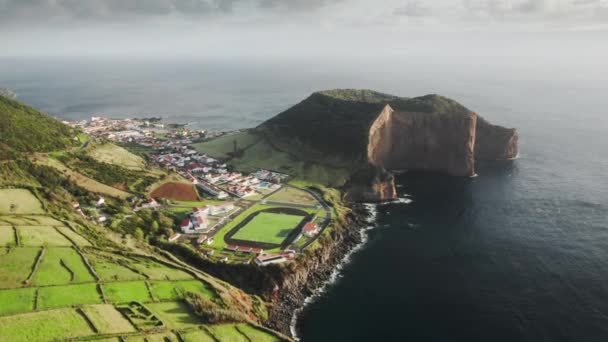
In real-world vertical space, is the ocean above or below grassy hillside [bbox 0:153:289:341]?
below

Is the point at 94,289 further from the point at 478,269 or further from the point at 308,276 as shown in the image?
the point at 478,269

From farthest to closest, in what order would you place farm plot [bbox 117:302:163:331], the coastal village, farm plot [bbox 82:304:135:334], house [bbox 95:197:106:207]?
1. house [bbox 95:197:106:207]
2. the coastal village
3. farm plot [bbox 117:302:163:331]
4. farm plot [bbox 82:304:135:334]

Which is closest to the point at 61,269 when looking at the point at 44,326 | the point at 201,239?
the point at 44,326

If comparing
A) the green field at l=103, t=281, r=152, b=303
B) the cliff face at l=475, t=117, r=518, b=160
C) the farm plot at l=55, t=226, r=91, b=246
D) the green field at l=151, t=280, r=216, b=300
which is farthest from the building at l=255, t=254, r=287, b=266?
the cliff face at l=475, t=117, r=518, b=160

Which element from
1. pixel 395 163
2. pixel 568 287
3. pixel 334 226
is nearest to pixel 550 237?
pixel 568 287

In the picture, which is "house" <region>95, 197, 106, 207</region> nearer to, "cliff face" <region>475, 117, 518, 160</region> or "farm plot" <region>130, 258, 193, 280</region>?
"farm plot" <region>130, 258, 193, 280</region>
